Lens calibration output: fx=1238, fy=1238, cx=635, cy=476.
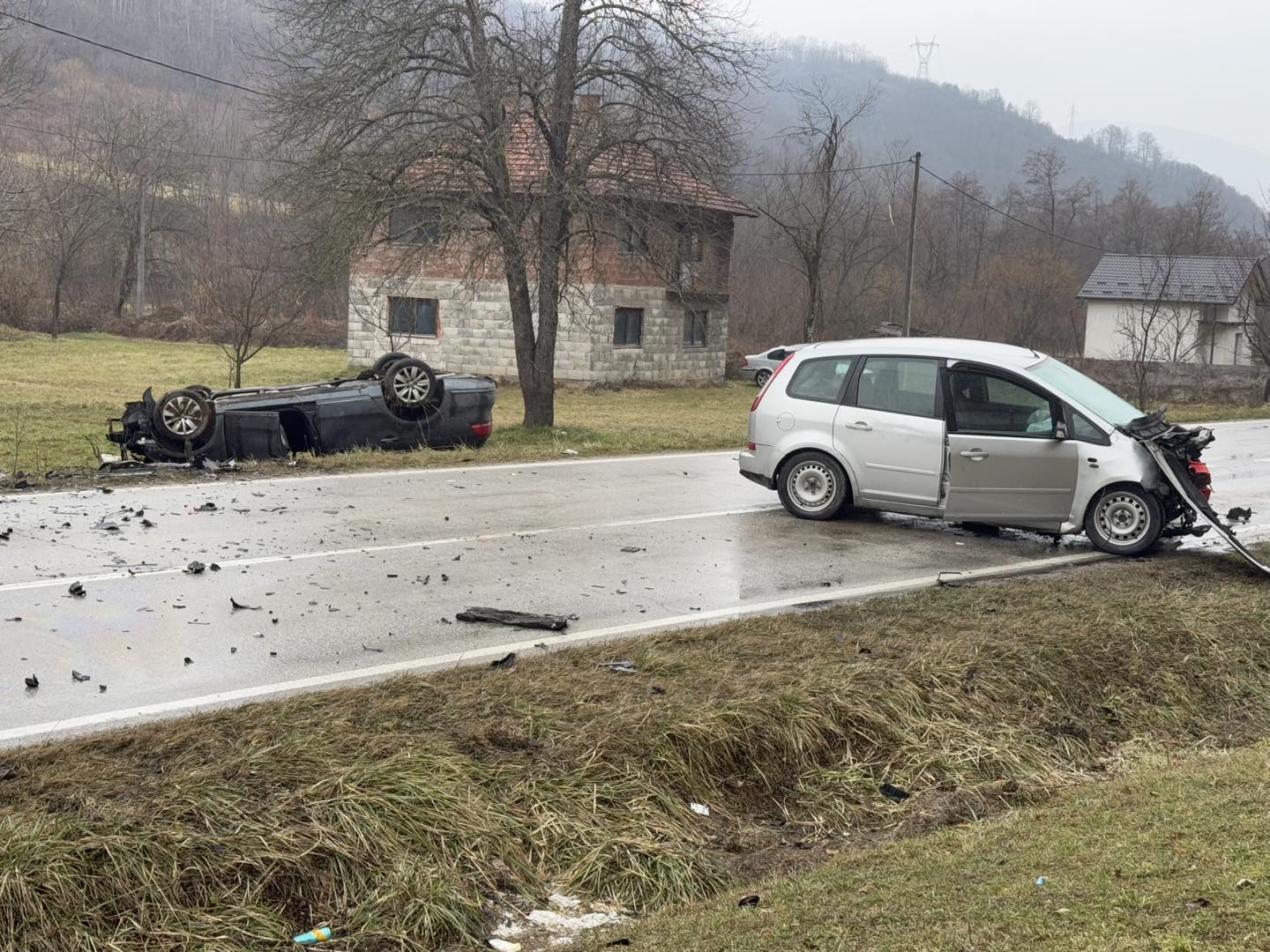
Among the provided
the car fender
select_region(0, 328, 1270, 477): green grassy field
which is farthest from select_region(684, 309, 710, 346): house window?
the car fender

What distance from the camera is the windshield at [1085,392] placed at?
1077 centimetres

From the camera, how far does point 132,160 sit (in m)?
69.0

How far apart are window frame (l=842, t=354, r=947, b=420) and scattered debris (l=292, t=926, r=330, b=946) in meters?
8.14

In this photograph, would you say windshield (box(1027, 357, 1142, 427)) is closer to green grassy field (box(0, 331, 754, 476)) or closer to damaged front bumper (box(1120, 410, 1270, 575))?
damaged front bumper (box(1120, 410, 1270, 575))

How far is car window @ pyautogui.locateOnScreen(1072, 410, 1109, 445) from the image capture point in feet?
34.7

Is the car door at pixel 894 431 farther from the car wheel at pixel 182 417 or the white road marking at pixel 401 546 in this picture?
the car wheel at pixel 182 417

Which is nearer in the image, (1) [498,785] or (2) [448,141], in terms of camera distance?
(1) [498,785]

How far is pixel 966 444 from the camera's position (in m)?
10.9

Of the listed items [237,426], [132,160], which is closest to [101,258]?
[132,160]

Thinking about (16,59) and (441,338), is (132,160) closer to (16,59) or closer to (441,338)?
(16,59)

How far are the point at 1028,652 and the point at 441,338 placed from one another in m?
33.3

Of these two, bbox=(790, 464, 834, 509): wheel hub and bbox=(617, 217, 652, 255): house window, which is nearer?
bbox=(790, 464, 834, 509): wheel hub

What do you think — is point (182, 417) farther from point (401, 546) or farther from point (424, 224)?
point (424, 224)

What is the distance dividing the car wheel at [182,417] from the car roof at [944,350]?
267 inches
